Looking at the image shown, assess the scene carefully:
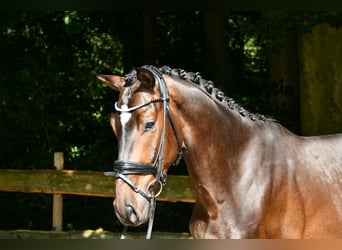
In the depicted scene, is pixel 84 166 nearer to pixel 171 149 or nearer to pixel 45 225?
pixel 45 225

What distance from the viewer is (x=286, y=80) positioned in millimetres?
10047

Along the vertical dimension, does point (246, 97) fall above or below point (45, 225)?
above

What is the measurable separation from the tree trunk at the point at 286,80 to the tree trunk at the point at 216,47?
767mm

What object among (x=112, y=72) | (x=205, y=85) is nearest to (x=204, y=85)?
(x=205, y=85)

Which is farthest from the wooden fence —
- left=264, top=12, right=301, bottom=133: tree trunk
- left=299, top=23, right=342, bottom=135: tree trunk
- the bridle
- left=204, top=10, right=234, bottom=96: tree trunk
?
the bridle

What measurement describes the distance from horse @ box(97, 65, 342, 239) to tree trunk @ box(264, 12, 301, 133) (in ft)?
→ 18.2

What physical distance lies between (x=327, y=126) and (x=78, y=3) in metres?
6.96

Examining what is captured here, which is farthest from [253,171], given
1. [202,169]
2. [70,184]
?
[70,184]

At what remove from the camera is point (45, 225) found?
8.73 meters

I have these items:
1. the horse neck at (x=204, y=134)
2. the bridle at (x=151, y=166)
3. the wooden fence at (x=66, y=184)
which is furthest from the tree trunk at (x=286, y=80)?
the bridle at (x=151, y=166)

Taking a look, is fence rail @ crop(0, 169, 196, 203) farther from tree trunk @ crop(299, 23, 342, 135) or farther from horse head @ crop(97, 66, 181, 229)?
horse head @ crop(97, 66, 181, 229)

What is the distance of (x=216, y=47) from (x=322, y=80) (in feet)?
7.41

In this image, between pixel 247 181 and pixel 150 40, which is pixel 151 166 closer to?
pixel 247 181

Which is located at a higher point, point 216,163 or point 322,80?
point 216,163
